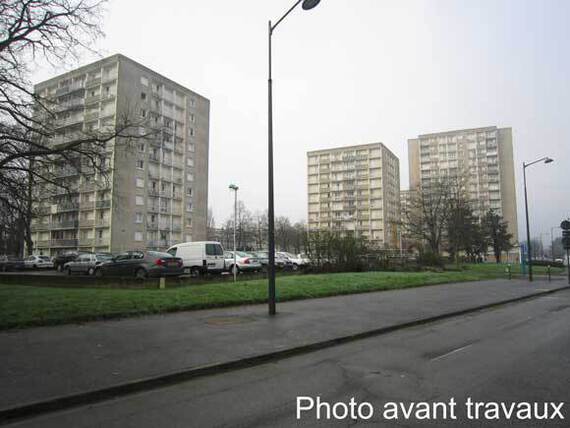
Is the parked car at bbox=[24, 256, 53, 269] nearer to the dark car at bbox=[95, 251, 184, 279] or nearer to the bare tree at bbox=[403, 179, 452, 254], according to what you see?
the dark car at bbox=[95, 251, 184, 279]

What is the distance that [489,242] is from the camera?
69125mm

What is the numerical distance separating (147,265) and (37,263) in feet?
94.0

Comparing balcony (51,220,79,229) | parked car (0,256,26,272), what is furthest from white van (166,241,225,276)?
balcony (51,220,79,229)

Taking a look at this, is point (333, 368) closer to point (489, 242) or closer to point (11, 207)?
point (11, 207)

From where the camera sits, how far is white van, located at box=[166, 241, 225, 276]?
2173 cm

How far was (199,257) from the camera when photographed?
21734 millimetres

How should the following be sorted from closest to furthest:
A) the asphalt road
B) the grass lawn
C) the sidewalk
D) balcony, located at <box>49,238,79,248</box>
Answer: the asphalt road
the sidewalk
the grass lawn
balcony, located at <box>49,238,79,248</box>

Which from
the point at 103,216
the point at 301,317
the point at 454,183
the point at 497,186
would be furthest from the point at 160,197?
the point at 497,186

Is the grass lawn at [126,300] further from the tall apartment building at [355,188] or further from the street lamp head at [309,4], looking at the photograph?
the tall apartment building at [355,188]

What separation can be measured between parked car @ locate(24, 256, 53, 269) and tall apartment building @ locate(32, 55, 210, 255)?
11.4 m

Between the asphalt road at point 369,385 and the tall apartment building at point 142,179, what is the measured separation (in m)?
47.9

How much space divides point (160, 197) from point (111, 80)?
18.5m

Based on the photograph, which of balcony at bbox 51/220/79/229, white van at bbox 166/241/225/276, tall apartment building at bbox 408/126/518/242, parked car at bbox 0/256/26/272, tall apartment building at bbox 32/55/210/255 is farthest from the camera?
tall apartment building at bbox 408/126/518/242

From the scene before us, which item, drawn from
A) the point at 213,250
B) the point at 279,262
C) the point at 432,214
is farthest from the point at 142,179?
the point at 432,214
